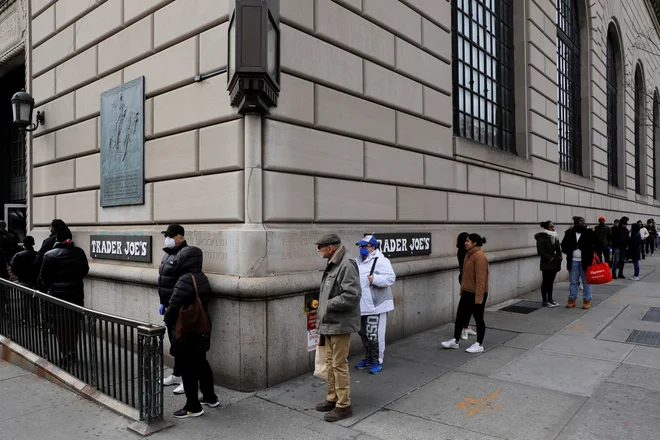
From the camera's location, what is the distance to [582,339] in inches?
309

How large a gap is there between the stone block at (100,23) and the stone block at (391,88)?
13.6 ft

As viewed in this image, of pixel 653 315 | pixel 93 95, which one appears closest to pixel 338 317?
pixel 93 95

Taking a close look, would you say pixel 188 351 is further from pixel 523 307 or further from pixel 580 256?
pixel 580 256

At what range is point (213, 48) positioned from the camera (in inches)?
251

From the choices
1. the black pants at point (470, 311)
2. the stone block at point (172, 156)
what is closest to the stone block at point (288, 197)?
the stone block at point (172, 156)

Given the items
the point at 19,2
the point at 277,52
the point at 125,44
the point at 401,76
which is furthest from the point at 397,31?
the point at 19,2

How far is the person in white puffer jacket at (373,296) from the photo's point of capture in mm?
6266

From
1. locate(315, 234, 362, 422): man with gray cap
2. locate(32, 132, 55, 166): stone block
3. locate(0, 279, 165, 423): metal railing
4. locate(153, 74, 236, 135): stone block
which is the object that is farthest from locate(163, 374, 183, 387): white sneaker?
locate(32, 132, 55, 166): stone block

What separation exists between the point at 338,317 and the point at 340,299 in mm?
203

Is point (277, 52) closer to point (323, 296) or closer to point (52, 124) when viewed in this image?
point (323, 296)

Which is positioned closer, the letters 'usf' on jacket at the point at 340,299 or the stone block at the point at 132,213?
the letters 'usf' on jacket at the point at 340,299

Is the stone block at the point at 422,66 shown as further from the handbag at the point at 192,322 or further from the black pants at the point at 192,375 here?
the black pants at the point at 192,375

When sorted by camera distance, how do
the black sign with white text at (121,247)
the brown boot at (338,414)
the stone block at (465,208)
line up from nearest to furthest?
the brown boot at (338,414)
the black sign with white text at (121,247)
the stone block at (465,208)

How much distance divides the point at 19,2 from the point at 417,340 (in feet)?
37.6
